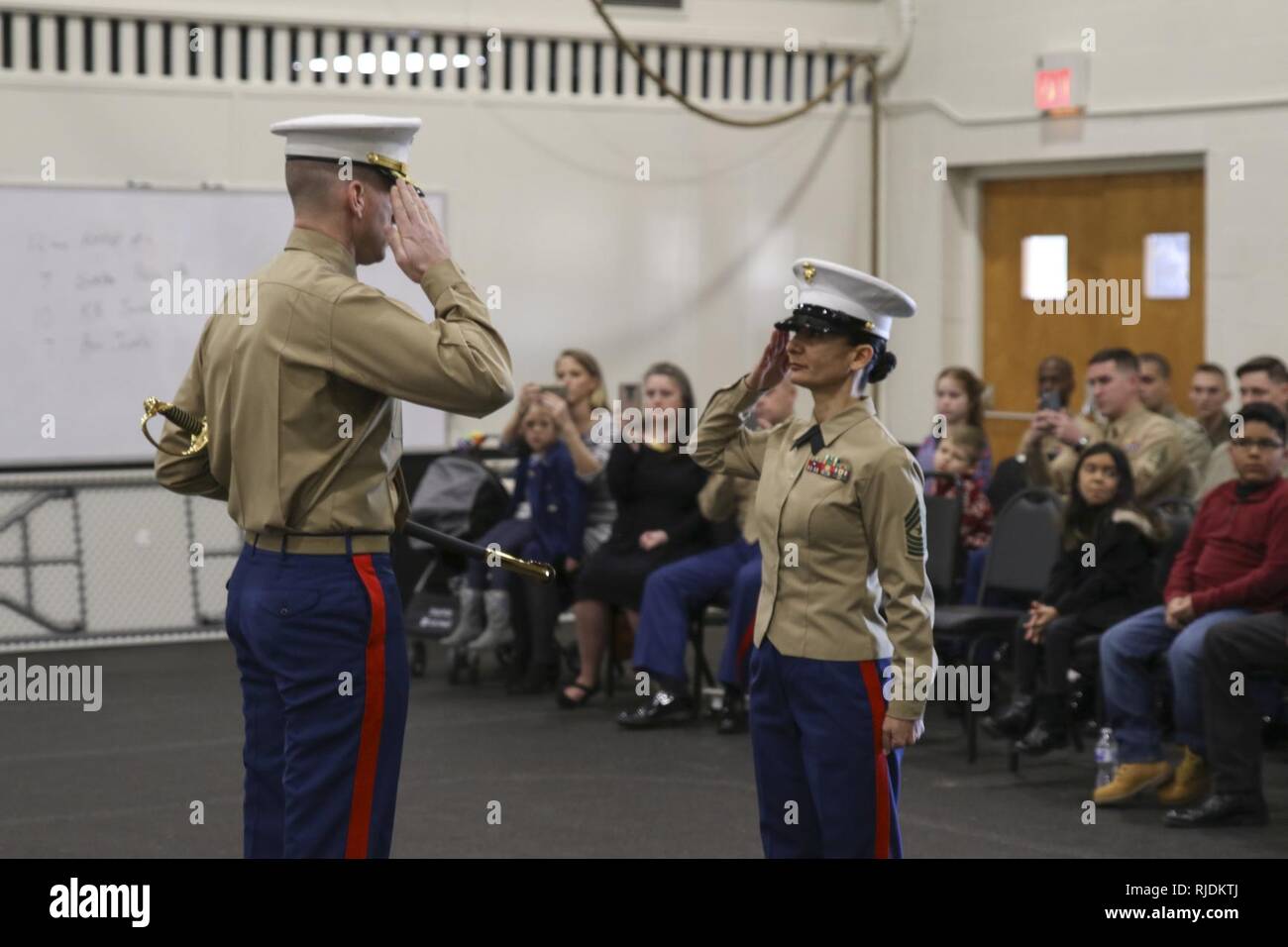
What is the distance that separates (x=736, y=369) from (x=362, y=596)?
771 centimetres

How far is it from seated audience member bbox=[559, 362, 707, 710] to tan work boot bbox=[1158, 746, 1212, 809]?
2383 millimetres

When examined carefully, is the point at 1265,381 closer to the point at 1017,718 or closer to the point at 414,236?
the point at 1017,718

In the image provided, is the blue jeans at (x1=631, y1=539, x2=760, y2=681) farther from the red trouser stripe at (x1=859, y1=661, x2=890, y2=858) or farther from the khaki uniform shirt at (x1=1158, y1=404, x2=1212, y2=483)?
the red trouser stripe at (x1=859, y1=661, x2=890, y2=858)

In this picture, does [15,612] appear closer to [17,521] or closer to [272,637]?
[17,521]

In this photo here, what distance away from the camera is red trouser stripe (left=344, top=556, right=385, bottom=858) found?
10.2 ft

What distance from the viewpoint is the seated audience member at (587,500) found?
26.9ft

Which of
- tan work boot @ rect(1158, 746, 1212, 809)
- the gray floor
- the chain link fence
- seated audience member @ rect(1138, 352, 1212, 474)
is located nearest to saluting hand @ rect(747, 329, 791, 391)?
the gray floor

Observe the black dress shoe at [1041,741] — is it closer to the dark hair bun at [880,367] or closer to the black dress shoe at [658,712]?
Answer: the black dress shoe at [658,712]

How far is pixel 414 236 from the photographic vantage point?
311 centimetres

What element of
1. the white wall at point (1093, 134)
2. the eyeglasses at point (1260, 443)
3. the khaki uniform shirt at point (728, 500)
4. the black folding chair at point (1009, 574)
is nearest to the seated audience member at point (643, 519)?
the khaki uniform shirt at point (728, 500)

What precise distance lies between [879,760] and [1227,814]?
274cm

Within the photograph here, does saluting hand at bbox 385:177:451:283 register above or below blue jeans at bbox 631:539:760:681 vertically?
above

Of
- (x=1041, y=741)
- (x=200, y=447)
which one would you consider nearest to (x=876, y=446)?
(x=200, y=447)

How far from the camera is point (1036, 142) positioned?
405 inches
